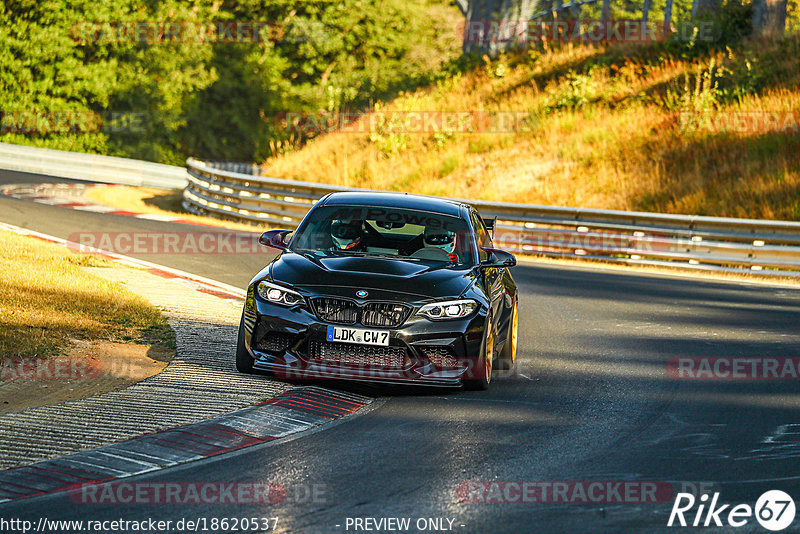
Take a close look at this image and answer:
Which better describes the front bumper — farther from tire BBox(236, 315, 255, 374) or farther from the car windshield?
the car windshield

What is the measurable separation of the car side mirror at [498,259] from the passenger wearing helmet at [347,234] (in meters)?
1.18

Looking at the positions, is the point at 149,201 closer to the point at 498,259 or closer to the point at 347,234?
the point at 347,234

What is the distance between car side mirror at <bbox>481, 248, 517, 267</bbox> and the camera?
9914mm

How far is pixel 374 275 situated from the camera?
8.98 metres

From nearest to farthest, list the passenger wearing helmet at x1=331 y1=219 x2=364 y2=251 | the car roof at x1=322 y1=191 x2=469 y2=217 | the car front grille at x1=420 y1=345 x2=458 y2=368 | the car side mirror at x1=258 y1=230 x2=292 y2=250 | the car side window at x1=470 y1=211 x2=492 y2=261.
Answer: the car front grille at x1=420 y1=345 x2=458 y2=368 → the car side mirror at x1=258 y1=230 x2=292 y2=250 → the passenger wearing helmet at x1=331 y1=219 x2=364 y2=251 → the car side window at x1=470 y1=211 x2=492 y2=261 → the car roof at x1=322 y1=191 x2=469 y2=217

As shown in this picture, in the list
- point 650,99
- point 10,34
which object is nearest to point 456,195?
point 650,99

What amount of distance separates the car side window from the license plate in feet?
6.17

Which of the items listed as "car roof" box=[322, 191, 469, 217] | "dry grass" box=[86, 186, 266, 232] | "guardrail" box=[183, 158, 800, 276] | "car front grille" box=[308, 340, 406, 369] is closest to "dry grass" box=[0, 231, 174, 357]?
"car roof" box=[322, 191, 469, 217]

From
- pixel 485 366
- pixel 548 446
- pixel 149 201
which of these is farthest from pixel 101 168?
pixel 548 446

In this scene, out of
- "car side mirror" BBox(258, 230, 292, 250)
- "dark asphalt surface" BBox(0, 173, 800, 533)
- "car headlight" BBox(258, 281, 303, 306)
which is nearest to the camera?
"dark asphalt surface" BBox(0, 173, 800, 533)

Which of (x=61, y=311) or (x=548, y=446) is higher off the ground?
(x=61, y=311)

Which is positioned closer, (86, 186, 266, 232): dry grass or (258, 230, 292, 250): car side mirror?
(258, 230, 292, 250): car side mirror

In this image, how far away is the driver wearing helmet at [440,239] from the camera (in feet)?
32.9

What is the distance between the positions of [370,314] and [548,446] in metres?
1.94
